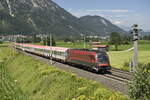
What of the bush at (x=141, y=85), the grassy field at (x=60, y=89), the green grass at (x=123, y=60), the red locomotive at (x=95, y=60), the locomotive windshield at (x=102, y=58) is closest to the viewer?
the bush at (x=141, y=85)

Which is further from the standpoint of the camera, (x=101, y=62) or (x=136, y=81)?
(x=101, y=62)

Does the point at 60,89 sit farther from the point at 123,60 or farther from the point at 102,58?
the point at 123,60

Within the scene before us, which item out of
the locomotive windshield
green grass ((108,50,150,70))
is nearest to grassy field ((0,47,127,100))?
the locomotive windshield

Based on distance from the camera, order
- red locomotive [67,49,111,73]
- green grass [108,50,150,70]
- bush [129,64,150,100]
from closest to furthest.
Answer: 1. bush [129,64,150,100]
2. red locomotive [67,49,111,73]
3. green grass [108,50,150,70]

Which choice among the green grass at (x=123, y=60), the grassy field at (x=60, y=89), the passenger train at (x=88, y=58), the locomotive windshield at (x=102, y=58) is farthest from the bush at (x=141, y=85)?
the green grass at (x=123, y=60)

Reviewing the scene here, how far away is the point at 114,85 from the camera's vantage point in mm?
26297

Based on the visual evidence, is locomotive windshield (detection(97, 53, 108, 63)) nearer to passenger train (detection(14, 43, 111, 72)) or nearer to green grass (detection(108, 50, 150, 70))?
passenger train (detection(14, 43, 111, 72))

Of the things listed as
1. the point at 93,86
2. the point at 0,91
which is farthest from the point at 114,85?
the point at 0,91

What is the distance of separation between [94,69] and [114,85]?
32.2 ft

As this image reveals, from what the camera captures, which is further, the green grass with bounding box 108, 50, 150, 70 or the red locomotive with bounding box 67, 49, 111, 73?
the green grass with bounding box 108, 50, 150, 70

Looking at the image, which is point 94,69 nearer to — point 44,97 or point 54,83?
point 54,83

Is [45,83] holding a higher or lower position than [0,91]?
higher

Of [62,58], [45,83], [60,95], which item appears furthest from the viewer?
[62,58]

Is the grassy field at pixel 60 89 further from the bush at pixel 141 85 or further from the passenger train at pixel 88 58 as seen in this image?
the passenger train at pixel 88 58
